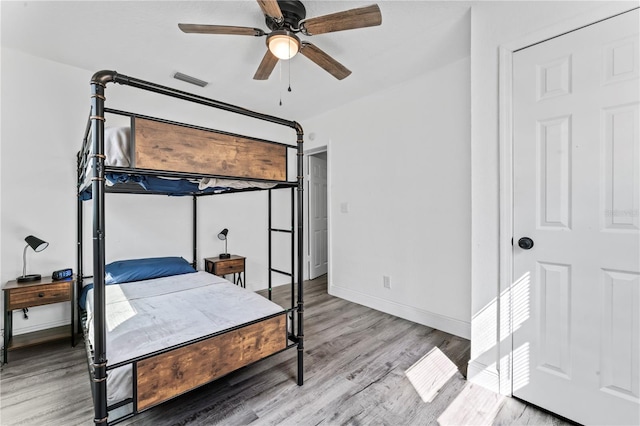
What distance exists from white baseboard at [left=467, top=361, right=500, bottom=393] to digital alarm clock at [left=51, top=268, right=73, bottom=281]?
10.7ft

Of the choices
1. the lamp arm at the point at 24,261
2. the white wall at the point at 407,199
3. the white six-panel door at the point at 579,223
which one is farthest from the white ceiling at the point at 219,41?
the lamp arm at the point at 24,261

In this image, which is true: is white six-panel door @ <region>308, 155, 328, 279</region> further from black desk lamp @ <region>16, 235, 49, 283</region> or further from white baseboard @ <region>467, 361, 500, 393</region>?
black desk lamp @ <region>16, 235, 49, 283</region>

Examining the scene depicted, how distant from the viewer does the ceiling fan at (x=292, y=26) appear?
5.14ft

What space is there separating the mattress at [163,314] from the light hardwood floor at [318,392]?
1.54 feet

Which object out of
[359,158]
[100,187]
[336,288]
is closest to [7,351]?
[100,187]

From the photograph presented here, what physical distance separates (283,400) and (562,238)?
1.89 meters

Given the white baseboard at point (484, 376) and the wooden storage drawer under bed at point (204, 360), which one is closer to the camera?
the wooden storage drawer under bed at point (204, 360)

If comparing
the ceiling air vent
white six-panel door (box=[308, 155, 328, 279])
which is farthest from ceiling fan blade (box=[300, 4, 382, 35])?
white six-panel door (box=[308, 155, 328, 279])

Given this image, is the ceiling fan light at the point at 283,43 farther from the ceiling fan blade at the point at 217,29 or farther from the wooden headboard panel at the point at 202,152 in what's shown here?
the wooden headboard panel at the point at 202,152

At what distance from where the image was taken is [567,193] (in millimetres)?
1571

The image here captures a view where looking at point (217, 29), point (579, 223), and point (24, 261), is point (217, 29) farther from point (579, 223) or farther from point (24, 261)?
point (24, 261)

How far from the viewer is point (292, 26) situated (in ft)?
6.15

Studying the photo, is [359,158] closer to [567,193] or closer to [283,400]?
[567,193]

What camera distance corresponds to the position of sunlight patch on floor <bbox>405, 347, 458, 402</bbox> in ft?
6.06
